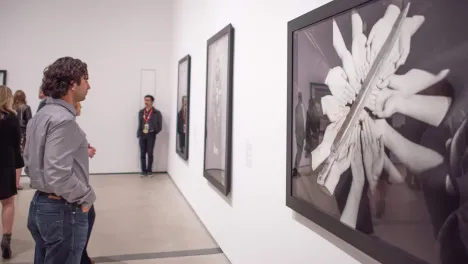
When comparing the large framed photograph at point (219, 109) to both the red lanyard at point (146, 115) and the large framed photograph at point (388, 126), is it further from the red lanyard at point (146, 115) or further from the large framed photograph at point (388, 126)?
the red lanyard at point (146, 115)

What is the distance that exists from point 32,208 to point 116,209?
3.28 m

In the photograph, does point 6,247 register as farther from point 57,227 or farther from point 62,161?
point 62,161

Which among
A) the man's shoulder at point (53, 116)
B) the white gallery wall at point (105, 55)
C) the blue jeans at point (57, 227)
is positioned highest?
the white gallery wall at point (105, 55)

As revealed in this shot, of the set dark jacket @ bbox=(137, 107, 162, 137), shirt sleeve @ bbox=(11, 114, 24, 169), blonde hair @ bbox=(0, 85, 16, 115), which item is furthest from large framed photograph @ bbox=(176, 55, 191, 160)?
blonde hair @ bbox=(0, 85, 16, 115)

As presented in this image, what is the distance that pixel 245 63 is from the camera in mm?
2988

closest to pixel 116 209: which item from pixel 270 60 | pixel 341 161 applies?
pixel 270 60

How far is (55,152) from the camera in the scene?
1.80 metres

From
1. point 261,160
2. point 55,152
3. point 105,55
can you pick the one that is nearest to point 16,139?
point 55,152

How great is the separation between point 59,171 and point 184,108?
400 cm

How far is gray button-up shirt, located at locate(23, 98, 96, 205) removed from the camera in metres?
1.81

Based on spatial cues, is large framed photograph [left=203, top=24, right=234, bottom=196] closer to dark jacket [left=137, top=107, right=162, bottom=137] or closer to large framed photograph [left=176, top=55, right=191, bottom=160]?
large framed photograph [left=176, top=55, right=191, bottom=160]

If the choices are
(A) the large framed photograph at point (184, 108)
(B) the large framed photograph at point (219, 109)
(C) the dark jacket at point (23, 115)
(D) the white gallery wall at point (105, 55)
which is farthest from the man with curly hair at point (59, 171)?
(D) the white gallery wall at point (105, 55)

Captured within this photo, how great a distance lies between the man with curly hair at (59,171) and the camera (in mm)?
1815

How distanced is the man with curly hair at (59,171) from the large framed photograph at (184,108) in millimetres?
3392
